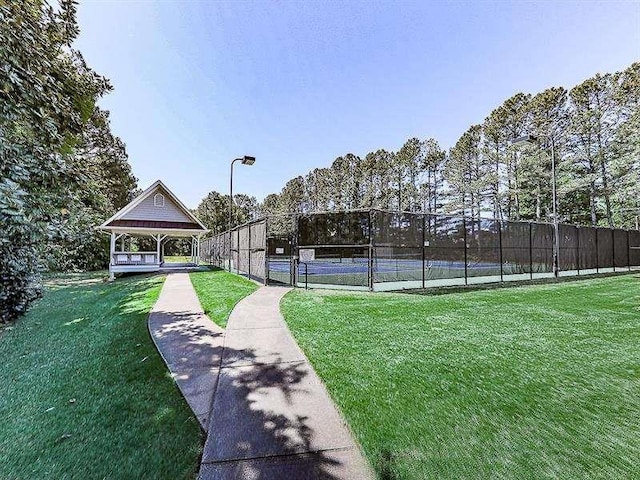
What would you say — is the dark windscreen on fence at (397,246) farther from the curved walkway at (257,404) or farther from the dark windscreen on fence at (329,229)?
the curved walkway at (257,404)

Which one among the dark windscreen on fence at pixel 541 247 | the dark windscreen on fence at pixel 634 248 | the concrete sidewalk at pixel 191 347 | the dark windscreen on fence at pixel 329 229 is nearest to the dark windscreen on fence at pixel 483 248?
the dark windscreen on fence at pixel 541 247

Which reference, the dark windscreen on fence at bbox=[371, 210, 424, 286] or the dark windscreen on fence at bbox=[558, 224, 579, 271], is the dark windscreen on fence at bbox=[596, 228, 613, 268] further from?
the dark windscreen on fence at bbox=[371, 210, 424, 286]

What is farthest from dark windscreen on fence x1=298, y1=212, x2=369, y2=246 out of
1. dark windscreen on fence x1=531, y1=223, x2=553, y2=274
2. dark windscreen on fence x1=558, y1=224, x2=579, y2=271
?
dark windscreen on fence x1=558, y1=224, x2=579, y2=271

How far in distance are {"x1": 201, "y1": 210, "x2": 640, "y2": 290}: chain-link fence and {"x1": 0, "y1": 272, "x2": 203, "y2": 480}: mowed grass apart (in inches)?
224

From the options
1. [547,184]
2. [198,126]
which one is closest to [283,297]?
[198,126]

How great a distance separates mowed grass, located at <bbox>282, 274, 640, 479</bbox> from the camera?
213 cm

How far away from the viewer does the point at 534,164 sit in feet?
86.7

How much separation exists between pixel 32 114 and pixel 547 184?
33.4 meters

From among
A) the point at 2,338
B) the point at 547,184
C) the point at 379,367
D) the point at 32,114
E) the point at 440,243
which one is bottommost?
the point at 2,338

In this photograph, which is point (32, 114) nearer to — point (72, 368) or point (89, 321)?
point (72, 368)

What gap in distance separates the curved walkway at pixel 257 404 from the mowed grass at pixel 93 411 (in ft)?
0.58

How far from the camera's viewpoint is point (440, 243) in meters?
10.4

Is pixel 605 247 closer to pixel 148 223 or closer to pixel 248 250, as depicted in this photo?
pixel 248 250

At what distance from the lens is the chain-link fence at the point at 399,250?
9562 millimetres
